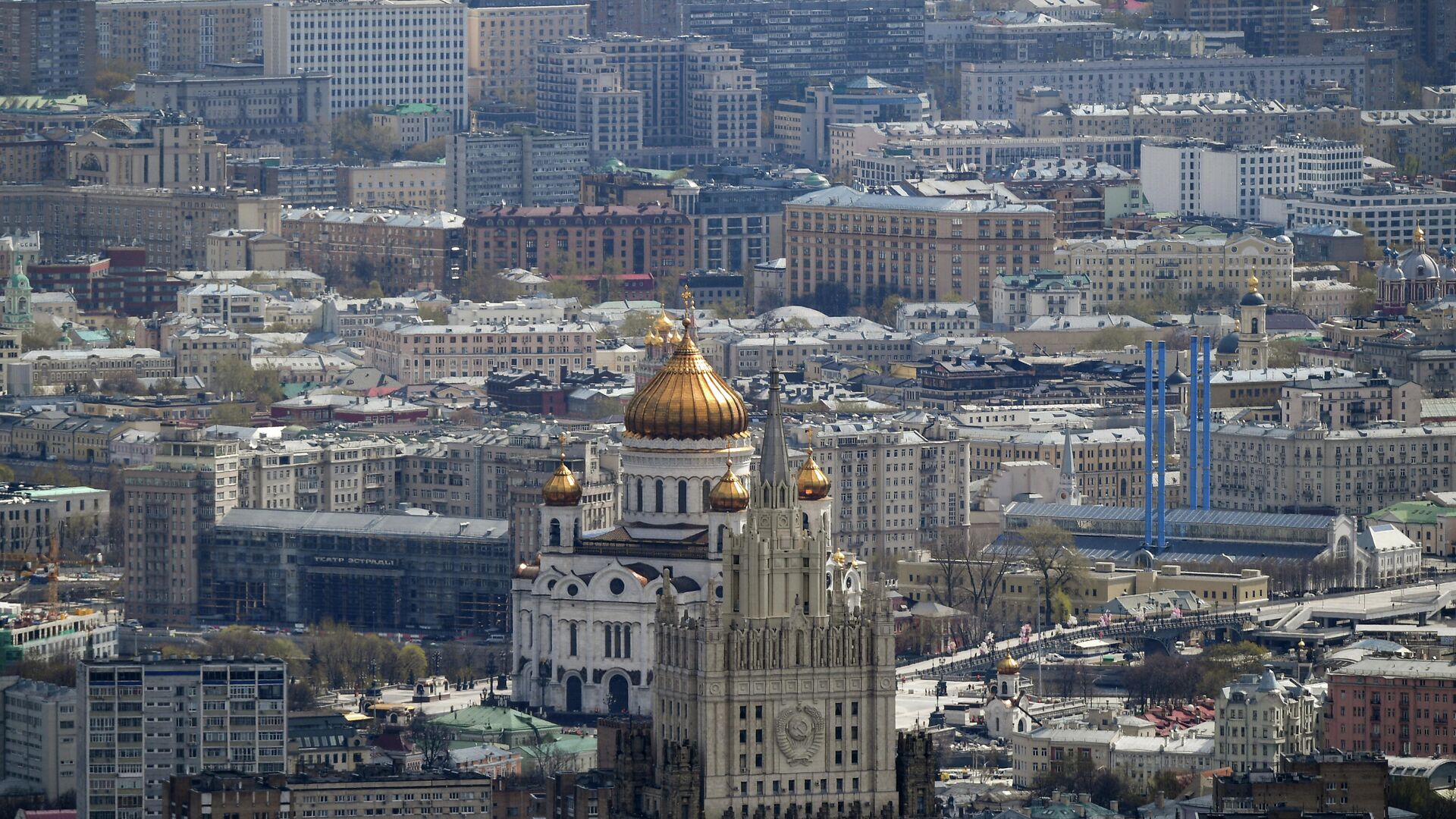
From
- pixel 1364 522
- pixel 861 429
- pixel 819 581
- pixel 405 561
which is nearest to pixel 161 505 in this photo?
pixel 405 561

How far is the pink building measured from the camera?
146000 mm

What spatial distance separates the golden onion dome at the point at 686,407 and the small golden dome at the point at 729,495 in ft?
9.38

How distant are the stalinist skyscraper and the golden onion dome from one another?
2199 inches

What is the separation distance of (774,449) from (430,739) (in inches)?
1862

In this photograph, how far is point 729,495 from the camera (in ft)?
481

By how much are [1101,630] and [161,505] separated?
27.0 meters

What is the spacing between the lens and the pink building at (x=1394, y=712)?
479ft

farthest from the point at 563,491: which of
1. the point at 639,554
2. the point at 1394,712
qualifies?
the point at 1394,712

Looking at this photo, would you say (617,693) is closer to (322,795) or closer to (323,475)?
(322,795)

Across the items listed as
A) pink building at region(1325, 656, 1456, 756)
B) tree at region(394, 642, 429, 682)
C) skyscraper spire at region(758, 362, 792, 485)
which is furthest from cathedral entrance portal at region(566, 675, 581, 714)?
skyscraper spire at region(758, 362, 792, 485)

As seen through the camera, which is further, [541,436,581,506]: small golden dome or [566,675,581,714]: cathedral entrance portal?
[541,436,581,506]: small golden dome

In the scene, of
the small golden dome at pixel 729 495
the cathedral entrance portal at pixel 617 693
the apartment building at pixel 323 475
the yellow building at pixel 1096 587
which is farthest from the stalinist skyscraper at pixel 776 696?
the apartment building at pixel 323 475

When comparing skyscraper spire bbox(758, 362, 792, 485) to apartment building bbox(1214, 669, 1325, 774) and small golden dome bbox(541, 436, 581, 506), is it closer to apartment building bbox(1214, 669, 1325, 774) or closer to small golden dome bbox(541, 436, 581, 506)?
apartment building bbox(1214, 669, 1325, 774)

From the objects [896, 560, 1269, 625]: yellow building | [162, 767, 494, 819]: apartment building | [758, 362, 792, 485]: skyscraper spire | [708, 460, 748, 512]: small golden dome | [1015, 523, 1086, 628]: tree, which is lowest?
[896, 560, 1269, 625]: yellow building
